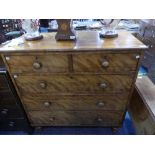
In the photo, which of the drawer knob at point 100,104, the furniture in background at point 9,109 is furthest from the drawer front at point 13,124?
the drawer knob at point 100,104

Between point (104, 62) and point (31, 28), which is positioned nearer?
point (104, 62)

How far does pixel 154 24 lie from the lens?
202 cm

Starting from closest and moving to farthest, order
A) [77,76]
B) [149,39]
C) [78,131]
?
[77,76]
[78,131]
[149,39]

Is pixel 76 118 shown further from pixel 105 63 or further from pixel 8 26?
pixel 8 26

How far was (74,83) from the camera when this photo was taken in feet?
3.85

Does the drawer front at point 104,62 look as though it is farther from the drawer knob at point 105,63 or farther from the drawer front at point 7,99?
the drawer front at point 7,99

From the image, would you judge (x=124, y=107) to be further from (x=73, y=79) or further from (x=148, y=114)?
(x=73, y=79)

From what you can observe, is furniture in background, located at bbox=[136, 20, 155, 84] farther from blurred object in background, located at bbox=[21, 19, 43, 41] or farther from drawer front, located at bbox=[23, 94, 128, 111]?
blurred object in background, located at bbox=[21, 19, 43, 41]

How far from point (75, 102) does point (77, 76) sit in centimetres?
30

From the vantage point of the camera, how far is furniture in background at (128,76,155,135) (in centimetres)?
119

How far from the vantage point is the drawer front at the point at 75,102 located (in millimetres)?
1267

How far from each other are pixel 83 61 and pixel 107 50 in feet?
0.61

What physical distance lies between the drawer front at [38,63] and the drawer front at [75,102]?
285 millimetres

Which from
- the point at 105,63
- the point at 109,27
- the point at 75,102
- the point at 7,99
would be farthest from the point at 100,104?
the point at 7,99
